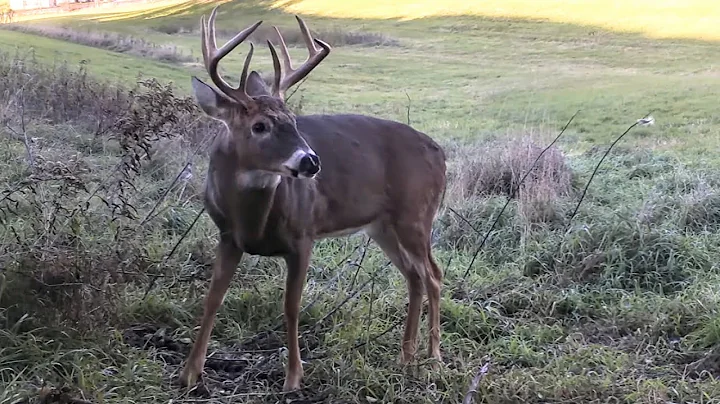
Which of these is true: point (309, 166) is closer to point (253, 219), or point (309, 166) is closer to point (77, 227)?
point (253, 219)

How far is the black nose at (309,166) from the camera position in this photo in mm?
3469

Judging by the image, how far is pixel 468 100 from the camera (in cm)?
1675

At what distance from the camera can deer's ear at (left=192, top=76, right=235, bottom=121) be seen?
3678 mm

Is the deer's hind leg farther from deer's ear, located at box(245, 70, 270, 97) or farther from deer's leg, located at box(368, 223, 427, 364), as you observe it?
deer's ear, located at box(245, 70, 270, 97)

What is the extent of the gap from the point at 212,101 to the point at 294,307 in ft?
3.28

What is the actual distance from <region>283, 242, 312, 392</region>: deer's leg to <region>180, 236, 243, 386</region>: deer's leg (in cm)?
26

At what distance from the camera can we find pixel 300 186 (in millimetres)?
3949

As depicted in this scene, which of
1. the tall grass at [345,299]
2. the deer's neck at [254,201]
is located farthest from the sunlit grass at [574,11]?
the deer's neck at [254,201]

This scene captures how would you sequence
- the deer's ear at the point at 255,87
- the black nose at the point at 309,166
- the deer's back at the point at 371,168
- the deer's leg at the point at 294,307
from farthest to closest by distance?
the deer's back at the point at 371,168
the deer's ear at the point at 255,87
the deer's leg at the point at 294,307
the black nose at the point at 309,166

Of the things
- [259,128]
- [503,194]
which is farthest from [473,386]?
[503,194]

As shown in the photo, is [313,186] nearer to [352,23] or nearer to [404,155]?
[404,155]

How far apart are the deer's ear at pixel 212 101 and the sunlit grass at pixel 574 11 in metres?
23.5

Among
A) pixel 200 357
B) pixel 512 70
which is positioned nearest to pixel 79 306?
pixel 200 357

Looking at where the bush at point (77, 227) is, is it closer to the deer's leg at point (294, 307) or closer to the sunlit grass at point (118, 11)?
the deer's leg at point (294, 307)
